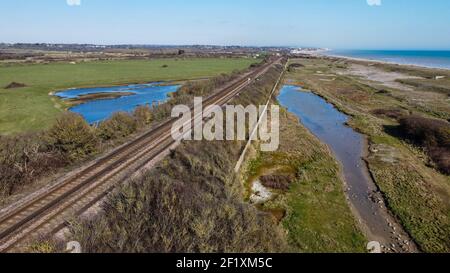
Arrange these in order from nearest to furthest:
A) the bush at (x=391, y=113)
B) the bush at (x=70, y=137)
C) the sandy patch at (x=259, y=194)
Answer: the sandy patch at (x=259, y=194), the bush at (x=70, y=137), the bush at (x=391, y=113)

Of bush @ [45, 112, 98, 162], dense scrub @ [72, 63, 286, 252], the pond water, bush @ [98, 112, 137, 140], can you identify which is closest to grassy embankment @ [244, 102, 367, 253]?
the pond water

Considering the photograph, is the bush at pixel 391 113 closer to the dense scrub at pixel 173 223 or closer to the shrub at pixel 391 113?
the shrub at pixel 391 113

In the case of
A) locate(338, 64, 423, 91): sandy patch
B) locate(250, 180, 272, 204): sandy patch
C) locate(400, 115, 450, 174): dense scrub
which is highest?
locate(338, 64, 423, 91): sandy patch

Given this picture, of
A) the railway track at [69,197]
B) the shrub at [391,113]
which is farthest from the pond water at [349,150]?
the railway track at [69,197]

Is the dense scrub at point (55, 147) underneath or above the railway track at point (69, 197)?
above

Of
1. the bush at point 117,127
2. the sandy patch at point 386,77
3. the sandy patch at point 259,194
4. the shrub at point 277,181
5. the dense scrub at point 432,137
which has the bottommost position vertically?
the sandy patch at point 259,194

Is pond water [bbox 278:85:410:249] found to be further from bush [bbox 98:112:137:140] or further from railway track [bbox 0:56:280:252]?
bush [bbox 98:112:137:140]

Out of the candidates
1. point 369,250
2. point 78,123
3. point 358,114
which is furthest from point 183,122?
point 358,114
